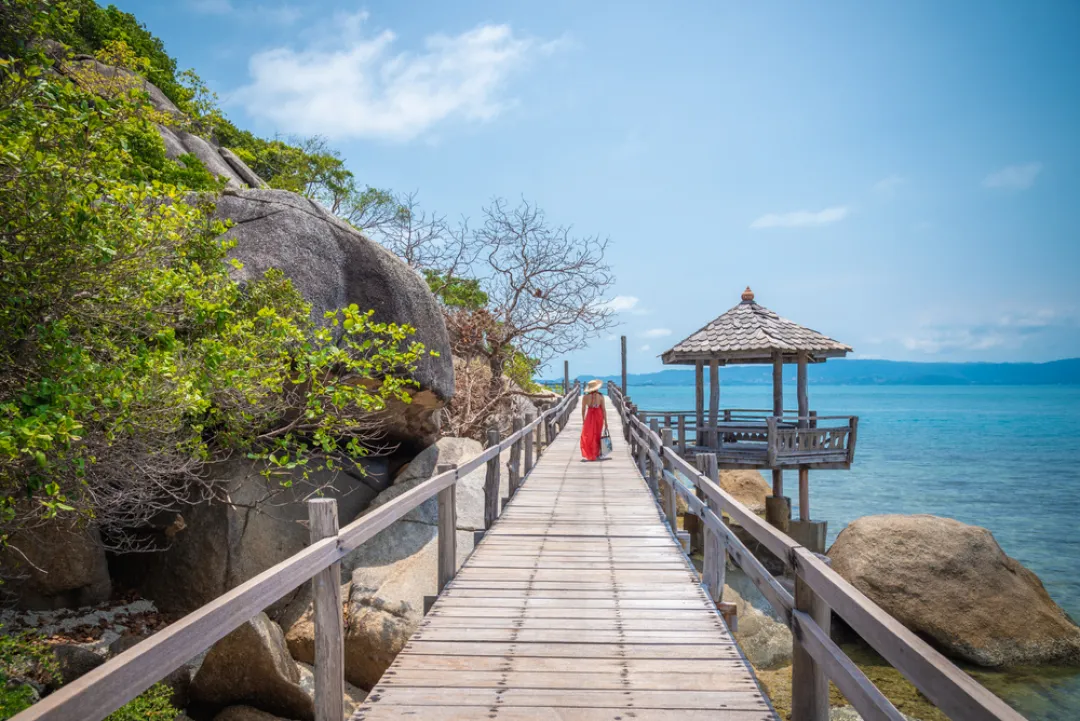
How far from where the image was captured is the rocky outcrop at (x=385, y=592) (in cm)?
799

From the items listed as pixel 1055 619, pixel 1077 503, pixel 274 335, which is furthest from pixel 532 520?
pixel 1077 503

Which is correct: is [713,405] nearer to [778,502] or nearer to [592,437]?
[778,502]

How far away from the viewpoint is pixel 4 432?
3.79m

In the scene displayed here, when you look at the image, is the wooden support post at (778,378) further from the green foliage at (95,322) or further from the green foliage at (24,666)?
the green foliage at (24,666)

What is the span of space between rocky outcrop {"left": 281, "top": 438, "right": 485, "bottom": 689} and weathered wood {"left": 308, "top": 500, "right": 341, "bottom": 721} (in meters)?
3.93

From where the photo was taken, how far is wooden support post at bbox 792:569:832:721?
2.79 m

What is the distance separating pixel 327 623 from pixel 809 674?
2241 mm

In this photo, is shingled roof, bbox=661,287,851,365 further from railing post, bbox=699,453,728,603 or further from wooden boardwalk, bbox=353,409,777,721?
railing post, bbox=699,453,728,603

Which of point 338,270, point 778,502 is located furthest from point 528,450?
point 778,502

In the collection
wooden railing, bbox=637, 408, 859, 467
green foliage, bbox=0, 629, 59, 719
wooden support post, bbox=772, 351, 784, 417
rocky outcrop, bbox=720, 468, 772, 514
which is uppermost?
wooden support post, bbox=772, 351, 784, 417

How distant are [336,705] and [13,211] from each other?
3865 mm

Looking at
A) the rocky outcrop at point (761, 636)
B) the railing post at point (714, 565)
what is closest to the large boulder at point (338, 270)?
the rocky outcrop at point (761, 636)

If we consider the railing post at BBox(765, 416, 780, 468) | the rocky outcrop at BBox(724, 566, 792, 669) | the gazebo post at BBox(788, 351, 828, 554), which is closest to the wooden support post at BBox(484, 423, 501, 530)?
Result: the rocky outcrop at BBox(724, 566, 792, 669)

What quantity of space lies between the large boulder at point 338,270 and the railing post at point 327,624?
646 cm
